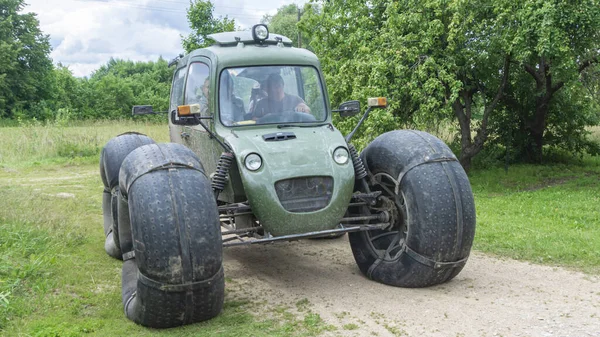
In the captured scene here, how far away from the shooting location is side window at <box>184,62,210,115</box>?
23.2 feet

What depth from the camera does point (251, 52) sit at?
7000 millimetres

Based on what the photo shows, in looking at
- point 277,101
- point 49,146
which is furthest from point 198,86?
point 49,146

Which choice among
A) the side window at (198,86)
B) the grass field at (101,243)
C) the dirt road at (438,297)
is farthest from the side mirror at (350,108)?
the grass field at (101,243)

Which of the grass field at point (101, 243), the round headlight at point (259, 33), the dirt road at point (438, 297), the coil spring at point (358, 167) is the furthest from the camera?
the round headlight at point (259, 33)

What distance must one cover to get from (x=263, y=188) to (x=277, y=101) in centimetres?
141

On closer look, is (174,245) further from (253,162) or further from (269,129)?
(269,129)

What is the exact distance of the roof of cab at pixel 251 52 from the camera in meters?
6.91

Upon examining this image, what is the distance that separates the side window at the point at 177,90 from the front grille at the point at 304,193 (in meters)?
2.61

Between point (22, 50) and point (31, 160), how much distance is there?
31.3m

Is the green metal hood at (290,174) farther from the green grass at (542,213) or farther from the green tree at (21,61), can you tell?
the green tree at (21,61)

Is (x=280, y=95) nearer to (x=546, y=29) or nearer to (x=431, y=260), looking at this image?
(x=431, y=260)

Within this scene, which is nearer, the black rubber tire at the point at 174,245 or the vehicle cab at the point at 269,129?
the black rubber tire at the point at 174,245

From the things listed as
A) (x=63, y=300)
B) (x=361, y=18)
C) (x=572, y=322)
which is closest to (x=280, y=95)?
(x=63, y=300)

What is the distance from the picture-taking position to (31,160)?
19.1m
